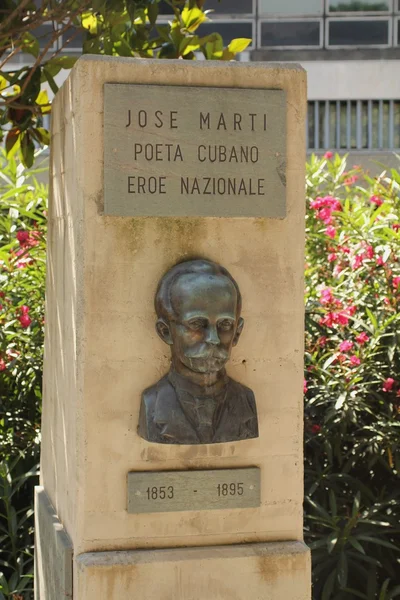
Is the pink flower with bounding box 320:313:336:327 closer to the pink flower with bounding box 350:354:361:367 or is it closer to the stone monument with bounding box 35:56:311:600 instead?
the pink flower with bounding box 350:354:361:367

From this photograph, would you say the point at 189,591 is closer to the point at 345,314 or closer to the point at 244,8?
the point at 345,314

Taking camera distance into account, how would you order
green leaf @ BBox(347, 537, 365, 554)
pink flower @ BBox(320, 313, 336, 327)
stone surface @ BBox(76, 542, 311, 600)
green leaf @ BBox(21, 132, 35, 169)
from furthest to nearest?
1. pink flower @ BBox(320, 313, 336, 327)
2. green leaf @ BBox(21, 132, 35, 169)
3. green leaf @ BBox(347, 537, 365, 554)
4. stone surface @ BBox(76, 542, 311, 600)

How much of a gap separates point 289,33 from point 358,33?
993 millimetres

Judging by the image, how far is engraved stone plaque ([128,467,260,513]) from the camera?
389 centimetres

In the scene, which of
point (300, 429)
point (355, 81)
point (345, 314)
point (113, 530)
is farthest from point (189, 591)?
point (355, 81)

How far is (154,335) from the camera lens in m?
3.90

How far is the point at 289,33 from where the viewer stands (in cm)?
1530

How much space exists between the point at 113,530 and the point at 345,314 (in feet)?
7.22

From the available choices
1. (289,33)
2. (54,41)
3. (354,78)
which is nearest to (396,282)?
(54,41)

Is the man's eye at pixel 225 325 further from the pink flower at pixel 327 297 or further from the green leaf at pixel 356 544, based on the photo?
the pink flower at pixel 327 297

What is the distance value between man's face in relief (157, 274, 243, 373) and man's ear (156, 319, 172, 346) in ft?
0.12

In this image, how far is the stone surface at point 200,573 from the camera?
387cm

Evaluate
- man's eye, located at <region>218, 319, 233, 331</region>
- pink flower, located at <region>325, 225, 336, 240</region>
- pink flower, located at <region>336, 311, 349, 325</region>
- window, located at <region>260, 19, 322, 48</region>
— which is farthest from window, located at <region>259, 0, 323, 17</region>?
man's eye, located at <region>218, 319, 233, 331</region>

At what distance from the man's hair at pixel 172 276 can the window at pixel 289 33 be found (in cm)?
1194
